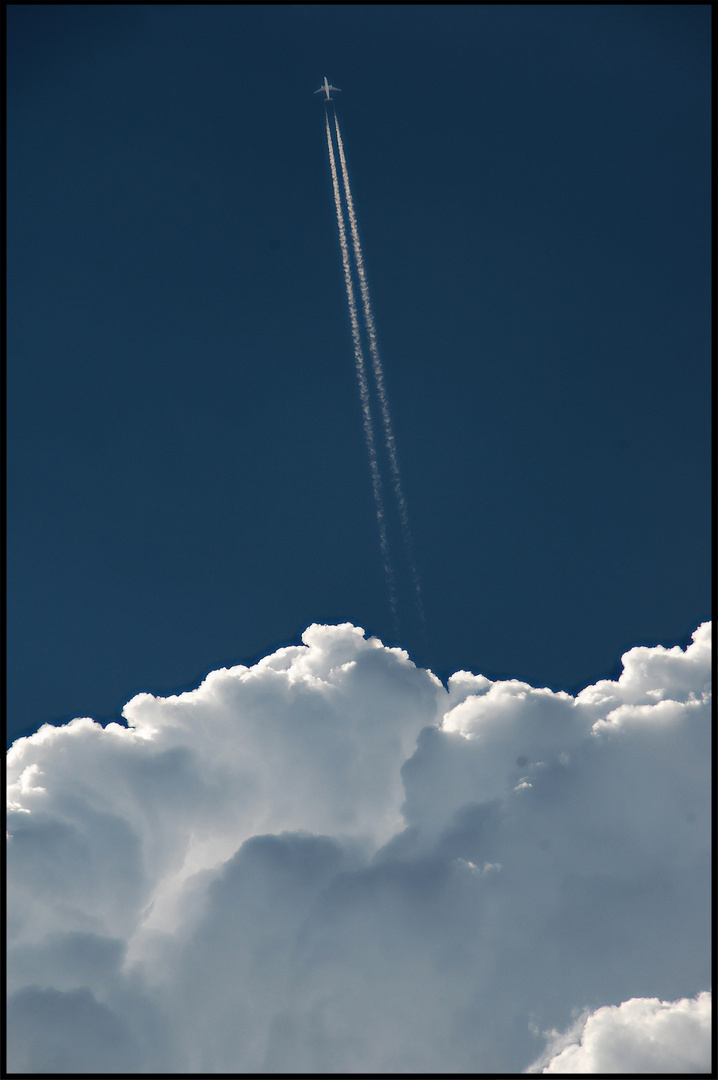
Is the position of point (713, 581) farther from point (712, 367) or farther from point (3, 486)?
point (3, 486)

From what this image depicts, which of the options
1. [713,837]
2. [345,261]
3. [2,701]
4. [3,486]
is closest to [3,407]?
[3,486]

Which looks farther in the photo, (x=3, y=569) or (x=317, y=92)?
(x=317, y=92)

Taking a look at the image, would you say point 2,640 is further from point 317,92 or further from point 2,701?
point 317,92

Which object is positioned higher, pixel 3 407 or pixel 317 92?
pixel 317 92

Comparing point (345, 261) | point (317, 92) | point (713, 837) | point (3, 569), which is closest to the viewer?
point (713, 837)

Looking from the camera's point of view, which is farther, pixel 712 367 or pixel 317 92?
pixel 317 92

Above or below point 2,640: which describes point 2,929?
below

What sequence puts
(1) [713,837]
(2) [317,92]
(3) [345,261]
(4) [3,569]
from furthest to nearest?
(2) [317,92] < (3) [345,261] < (4) [3,569] < (1) [713,837]

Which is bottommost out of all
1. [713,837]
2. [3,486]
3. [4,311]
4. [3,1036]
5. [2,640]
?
[3,1036]

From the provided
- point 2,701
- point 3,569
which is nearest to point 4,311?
point 3,569
